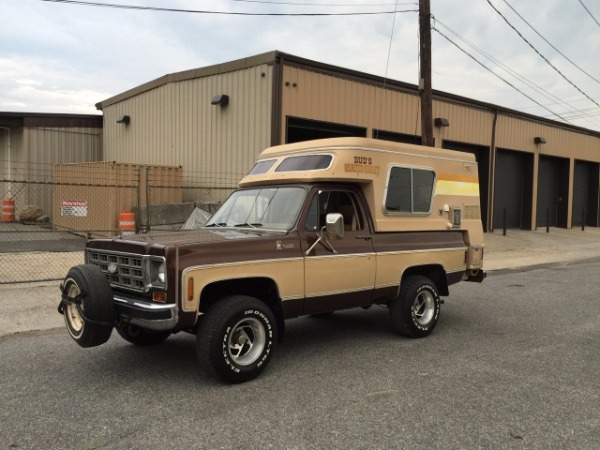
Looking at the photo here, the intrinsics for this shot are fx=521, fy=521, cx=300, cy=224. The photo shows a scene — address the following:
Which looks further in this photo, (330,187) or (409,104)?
(409,104)

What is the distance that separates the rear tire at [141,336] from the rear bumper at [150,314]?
1001 mm

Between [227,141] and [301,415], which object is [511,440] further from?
[227,141]

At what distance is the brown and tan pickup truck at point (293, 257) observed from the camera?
4465 millimetres

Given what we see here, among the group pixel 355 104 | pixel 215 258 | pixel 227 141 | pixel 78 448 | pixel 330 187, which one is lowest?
pixel 78 448

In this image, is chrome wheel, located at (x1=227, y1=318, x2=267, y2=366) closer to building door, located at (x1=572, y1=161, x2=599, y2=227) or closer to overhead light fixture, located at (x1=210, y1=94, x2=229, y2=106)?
overhead light fixture, located at (x1=210, y1=94, x2=229, y2=106)

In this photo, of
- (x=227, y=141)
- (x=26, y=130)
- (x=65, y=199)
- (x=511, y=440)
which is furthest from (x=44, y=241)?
(x=511, y=440)

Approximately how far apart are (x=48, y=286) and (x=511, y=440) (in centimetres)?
804

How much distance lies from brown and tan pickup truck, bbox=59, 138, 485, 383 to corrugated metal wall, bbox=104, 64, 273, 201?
8374mm

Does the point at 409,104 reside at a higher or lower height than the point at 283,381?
higher

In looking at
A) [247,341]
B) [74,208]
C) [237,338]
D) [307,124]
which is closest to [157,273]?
[237,338]

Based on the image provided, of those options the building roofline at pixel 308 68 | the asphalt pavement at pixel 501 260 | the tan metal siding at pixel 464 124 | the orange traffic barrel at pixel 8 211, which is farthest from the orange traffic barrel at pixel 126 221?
the tan metal siding at pixel 464 124

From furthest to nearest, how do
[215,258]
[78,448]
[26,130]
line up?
[26,130] < [215,258] < [78,448]

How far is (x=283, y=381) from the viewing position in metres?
4.77

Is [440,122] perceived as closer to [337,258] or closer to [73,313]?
[337,258]
